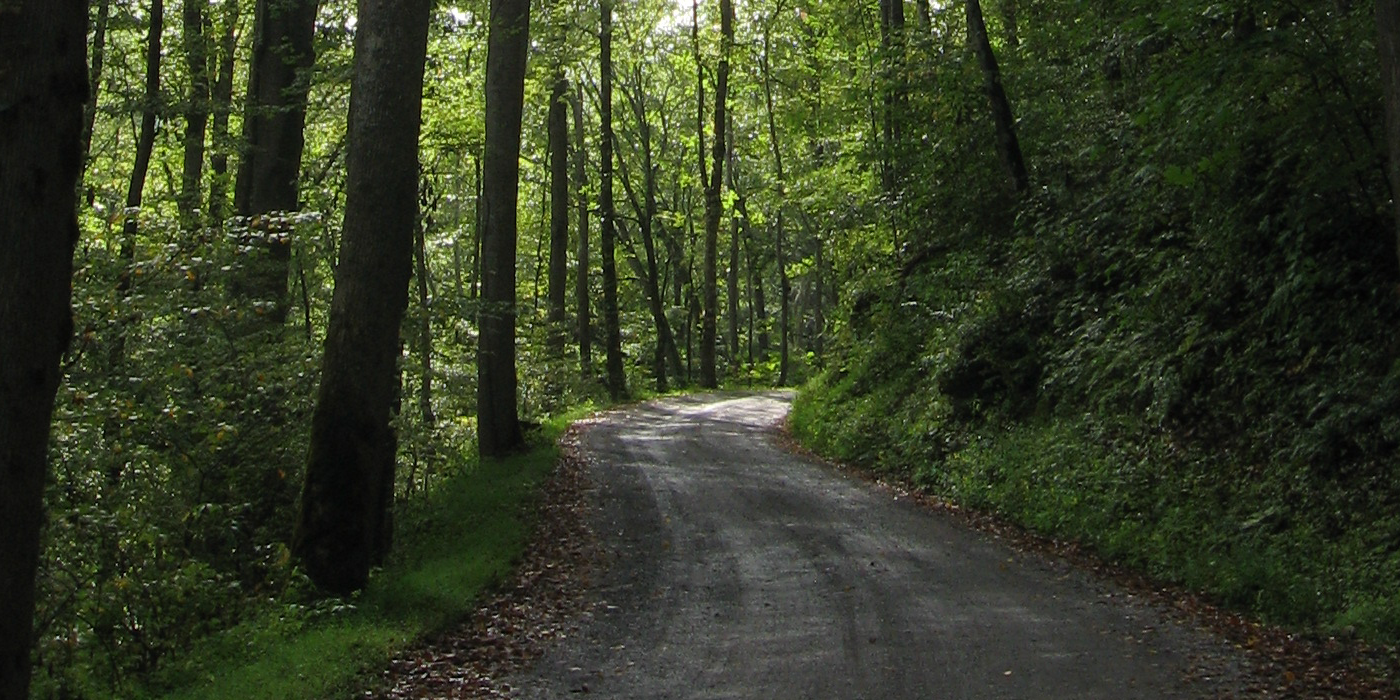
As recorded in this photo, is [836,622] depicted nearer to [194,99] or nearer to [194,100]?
[194,100]

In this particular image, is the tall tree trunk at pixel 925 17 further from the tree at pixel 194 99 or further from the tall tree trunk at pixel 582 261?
the tree at pixel 194 99

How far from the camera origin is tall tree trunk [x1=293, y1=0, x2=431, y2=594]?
1031 centimetres

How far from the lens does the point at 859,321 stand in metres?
25.5

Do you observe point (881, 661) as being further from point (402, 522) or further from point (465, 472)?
point (465, 472)

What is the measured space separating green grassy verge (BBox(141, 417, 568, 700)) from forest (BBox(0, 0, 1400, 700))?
0.09m

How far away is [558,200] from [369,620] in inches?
Result: 838

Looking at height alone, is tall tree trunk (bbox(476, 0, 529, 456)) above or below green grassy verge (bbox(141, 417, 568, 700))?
above

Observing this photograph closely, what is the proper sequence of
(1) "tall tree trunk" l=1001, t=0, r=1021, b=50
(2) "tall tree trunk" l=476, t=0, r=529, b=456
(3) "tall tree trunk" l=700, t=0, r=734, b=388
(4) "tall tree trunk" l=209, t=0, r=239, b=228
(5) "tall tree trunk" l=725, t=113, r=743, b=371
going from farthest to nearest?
(5) "tall tree trunk" l=725, t=113, r=743, b=371 → (3) "tall tree trunk" l=700, t=0, r=734, b=388 → (1) "tall tree trunk" l=1001, t=0, r=1021, b=50 → (2) "tall tree trunk" l=476, t=0, r=529, b=456 → (4) "tall tree trunk" l=209, t=0, r=239, b=228

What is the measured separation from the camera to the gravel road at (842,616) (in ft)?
25.9

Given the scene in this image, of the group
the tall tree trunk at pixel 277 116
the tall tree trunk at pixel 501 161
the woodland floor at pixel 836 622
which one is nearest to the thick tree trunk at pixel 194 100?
the tall tree trunk at pixel 277 116

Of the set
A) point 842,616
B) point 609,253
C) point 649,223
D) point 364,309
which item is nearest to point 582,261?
point 609,253

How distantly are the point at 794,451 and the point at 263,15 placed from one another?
36.5 ft

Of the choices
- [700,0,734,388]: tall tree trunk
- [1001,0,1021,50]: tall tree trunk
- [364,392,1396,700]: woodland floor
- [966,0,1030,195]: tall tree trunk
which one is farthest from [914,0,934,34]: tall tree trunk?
[364,392,1396,700]: woodland floor

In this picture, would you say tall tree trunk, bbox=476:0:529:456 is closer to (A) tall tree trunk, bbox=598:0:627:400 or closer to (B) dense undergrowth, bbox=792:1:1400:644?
(B) dense undergrowth, bbox=792:1:1400:644
